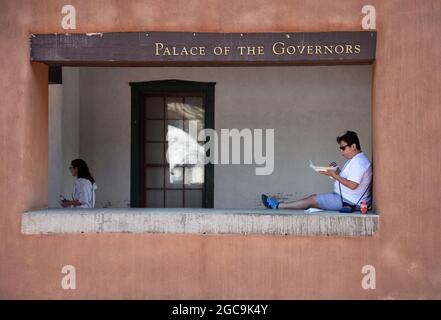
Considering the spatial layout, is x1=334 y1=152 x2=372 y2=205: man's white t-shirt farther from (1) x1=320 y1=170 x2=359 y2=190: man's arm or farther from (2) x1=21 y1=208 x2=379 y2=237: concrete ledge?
(2) x1=21 y1=208 x2=379 y2=237: concrete ledge

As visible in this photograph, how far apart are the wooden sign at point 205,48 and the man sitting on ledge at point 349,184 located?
35.6 inches

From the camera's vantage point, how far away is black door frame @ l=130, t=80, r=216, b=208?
10.5 metres

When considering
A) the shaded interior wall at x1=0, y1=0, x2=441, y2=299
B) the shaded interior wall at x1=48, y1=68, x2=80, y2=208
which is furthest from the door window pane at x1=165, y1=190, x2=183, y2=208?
the shaded interior wall at x1=0, y1=0, x2=441, y2=299

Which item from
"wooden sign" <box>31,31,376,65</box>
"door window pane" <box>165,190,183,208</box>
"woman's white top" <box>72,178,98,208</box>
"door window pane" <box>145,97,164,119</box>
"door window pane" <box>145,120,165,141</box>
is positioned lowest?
"door window pane" <box>165,190,183,208</box>

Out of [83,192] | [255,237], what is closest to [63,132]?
[83,192]

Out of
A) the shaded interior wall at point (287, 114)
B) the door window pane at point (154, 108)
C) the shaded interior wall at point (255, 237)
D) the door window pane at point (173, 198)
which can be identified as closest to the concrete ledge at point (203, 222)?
the shaded interior wall at point (255, 237)

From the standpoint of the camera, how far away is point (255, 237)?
21.1 ft

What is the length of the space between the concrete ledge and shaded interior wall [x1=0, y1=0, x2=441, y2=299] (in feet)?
0.26

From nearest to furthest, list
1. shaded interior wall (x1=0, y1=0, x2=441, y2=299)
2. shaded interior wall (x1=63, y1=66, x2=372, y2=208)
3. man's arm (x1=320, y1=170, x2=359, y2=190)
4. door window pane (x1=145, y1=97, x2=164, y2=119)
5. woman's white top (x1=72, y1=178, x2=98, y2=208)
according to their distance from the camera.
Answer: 1. shaded interior wall (x1=0, y1=0, x2=441, y2=299)
2. man's arm (x1=320, y1=170, x2=359, y2=190)
3. woman's white top (x1=72, y1=178, x2=98, y2=208)
4. shaded interior wall (x1=63, y1=66, x2=372, y2=208)
5. door window pane (x1=145, y1=97, x2=164, y2=119)

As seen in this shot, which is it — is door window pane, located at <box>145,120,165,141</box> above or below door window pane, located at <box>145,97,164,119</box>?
below

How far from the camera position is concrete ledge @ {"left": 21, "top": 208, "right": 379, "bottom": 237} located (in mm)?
6332

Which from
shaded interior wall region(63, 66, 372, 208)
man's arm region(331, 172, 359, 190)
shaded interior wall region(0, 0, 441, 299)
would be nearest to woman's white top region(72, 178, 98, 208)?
shaded interior wall region(63, 66, 372, 208)

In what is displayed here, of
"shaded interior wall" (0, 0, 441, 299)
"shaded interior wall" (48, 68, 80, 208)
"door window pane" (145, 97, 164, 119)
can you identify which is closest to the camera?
"shaded interior wall" (0, 0, 441, 299)

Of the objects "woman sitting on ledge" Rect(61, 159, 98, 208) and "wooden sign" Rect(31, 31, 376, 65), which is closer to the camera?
"wooden sign" Rect(31, 31, 376, 65)
